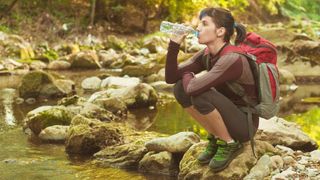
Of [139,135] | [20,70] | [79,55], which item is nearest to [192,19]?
[79,55]

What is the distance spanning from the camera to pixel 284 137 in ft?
15.9

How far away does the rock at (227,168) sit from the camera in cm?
402

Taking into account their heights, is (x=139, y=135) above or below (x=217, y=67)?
below

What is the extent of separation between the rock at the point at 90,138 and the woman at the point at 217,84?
1582 millimetres

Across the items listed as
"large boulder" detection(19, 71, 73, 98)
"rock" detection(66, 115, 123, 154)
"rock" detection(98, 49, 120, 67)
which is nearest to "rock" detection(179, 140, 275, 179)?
"rock" detection(66, 115, 123, 154)

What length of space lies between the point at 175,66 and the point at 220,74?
0.39 metres

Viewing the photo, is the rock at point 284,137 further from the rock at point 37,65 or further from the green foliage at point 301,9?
the green foliage at point 301,9

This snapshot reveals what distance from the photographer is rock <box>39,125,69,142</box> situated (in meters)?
6.09

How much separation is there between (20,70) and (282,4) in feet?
70.6

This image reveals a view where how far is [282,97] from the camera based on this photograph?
10.1 meters

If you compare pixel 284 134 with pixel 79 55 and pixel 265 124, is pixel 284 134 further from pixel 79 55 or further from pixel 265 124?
pixel 79 55

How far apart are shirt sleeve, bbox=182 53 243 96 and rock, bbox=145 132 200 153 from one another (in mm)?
1021

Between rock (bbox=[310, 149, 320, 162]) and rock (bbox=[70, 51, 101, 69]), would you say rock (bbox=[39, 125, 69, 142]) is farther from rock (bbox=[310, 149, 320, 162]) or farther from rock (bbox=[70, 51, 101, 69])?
rock (bbox=[70, 51, 101, 69])

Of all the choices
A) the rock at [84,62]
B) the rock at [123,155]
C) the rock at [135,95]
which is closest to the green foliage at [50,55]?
the rock at [84,62]
